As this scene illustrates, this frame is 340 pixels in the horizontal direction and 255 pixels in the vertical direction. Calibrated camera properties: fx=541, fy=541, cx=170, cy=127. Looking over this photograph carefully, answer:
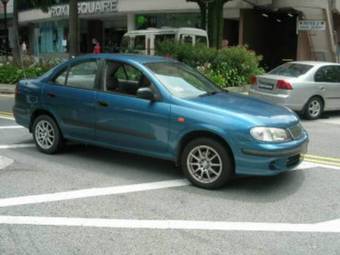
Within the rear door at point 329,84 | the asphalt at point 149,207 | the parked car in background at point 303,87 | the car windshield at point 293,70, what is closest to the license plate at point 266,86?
the parked car in background at point 303,87

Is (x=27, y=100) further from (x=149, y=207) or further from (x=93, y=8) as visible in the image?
(x=93, y=8)

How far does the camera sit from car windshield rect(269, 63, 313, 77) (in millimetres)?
13227

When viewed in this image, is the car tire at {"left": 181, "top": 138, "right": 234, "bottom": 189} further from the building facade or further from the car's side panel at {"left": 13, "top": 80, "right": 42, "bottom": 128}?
the building facade

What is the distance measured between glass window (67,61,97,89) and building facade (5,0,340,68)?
15.9m

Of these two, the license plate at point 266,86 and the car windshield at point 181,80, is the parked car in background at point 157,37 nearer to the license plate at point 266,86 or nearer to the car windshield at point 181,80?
the license plate at point 266,86

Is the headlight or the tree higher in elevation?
the tree

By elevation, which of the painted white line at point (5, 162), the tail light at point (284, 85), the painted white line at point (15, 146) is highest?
the tail light at point (284, 85)

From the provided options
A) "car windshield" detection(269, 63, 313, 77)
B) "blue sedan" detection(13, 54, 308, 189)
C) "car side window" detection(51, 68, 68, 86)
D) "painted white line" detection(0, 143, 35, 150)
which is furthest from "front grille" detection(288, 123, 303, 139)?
"car windshield" detection(269, 63, 313, 77)

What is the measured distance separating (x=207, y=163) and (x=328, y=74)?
8.28 metres

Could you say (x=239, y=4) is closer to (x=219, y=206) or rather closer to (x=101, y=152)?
(x=101, y=152)

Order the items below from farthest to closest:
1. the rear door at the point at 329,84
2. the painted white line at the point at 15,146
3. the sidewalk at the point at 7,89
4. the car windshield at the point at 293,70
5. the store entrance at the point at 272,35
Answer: the store entrance at the point at 272,35 → the sidewalk at the point at 7,89 → the rear door at the point at 329,84 → the car windshield at the point at 293,70 → the painted white line at the point at 15,146

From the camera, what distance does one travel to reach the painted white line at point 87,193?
589 centimetres

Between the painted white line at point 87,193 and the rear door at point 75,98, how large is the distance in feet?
4.10

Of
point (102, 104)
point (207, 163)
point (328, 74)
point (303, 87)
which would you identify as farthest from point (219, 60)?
point (207, 163)
